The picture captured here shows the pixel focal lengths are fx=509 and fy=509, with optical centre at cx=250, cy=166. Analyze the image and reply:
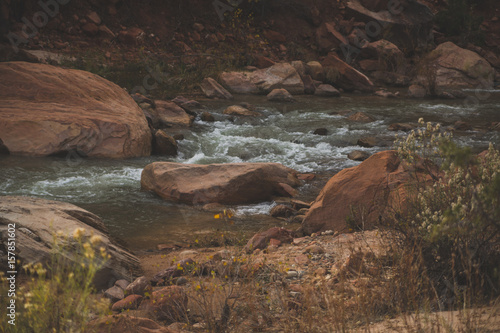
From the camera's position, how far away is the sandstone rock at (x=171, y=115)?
10.2 meters

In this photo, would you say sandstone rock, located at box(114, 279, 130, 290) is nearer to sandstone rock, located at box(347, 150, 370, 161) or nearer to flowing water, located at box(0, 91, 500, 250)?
flowing water, located at box(0, 91, 500, 250)

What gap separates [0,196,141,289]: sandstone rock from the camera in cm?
354

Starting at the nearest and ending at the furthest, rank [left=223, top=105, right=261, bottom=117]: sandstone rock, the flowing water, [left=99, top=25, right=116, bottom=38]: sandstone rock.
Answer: the flowing water, [left=223, top=105, right=261, bottom=117]: sandstone rock, [left=99, top=25, right=116, bottom=38]: sandstone rock

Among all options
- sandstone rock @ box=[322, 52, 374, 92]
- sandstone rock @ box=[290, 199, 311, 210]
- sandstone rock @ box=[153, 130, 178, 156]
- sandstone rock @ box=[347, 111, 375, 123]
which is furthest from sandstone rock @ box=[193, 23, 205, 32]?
sandstone rock @ box=[290, 199, 311, 210]

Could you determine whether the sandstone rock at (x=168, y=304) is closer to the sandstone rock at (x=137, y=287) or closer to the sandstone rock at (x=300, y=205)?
the sandstone rock at (x=137, y=287)

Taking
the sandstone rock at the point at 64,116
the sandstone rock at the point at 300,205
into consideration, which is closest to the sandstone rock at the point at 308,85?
the sandstone rock at the point at 64,116

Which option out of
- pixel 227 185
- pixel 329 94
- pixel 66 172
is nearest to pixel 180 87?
pixel 329 94

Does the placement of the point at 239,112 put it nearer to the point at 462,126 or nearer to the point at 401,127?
the point at 401,127

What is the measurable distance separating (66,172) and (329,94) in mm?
8621

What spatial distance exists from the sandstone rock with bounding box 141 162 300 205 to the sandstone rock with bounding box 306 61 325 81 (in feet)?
29.3

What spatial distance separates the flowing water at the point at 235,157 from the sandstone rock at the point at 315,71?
140 centimetres

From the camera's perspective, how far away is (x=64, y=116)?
25.9 ft

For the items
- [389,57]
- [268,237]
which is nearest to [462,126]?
[268,237]

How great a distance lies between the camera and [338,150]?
29.4ft
